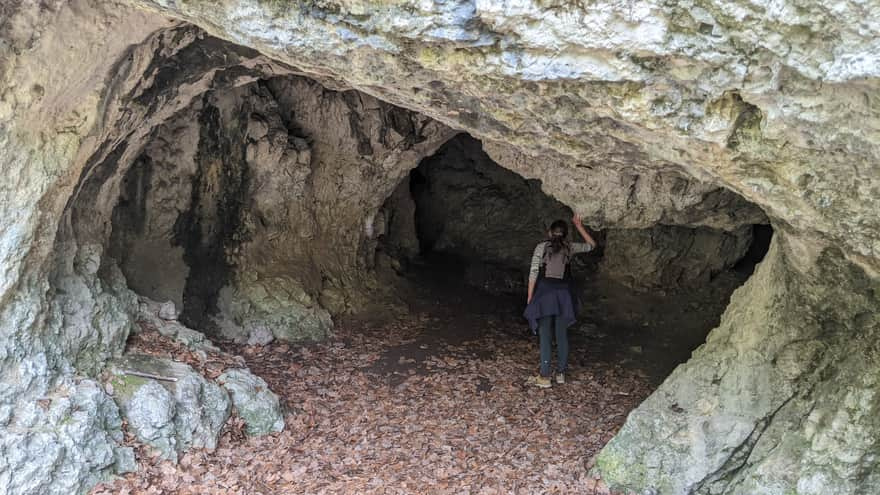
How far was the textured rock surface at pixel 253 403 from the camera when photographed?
6.42m

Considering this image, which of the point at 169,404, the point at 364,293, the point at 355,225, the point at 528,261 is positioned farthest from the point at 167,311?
the point at 528,261

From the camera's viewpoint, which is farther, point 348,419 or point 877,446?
point 348,419

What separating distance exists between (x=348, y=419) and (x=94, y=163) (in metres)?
3.38

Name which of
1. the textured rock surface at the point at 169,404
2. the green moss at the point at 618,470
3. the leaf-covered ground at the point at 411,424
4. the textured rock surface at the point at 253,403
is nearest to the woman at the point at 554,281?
the leaf-covered ground at the point at 411,424

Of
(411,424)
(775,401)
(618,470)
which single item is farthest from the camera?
(411,424)

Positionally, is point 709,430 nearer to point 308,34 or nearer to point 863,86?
point 863,86

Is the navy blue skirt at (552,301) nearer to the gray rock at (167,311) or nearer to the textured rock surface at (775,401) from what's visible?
the textured rock surface at (775,401)

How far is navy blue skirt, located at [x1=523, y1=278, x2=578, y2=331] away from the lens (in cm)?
729

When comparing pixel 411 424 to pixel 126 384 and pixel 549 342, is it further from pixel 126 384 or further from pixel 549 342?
pixel 126 384

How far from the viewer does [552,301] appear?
7289 mm

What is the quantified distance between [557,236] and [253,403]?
3.45 metres

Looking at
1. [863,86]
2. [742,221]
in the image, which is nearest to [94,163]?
[863,86]

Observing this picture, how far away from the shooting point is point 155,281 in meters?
7.95

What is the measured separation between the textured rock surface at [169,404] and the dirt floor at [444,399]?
0.15m
